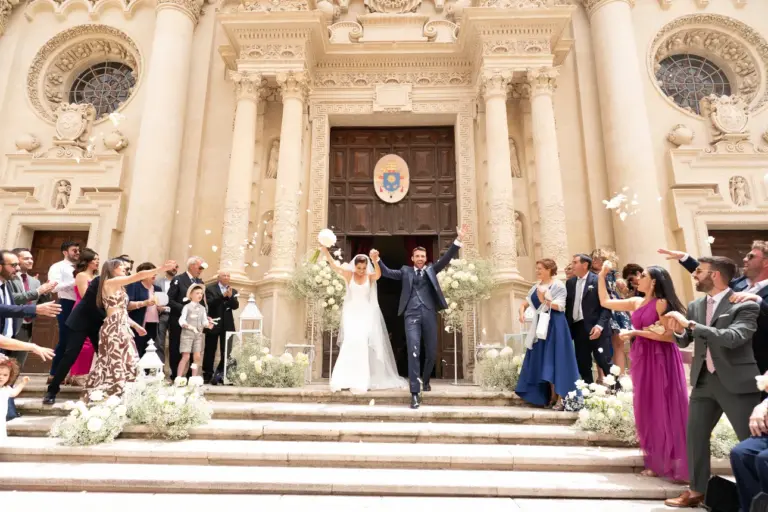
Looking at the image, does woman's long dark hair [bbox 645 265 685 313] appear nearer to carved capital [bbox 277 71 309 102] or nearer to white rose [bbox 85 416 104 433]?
white rose [bbox 85 416 104 433]

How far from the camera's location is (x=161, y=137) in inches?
434

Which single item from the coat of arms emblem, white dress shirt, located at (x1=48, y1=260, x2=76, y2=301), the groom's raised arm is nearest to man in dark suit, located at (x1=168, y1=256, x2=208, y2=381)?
white dress shirt, located at (x1=48, y1=260, x2=76, y2=301)

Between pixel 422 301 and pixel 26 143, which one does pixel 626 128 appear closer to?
pixel 422 301

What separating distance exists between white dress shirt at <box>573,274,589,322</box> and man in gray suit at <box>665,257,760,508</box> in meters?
2.31

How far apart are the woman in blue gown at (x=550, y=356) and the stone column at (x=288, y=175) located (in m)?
5.04

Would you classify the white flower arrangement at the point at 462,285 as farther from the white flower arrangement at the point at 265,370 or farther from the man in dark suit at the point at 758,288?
the man in dark suit at the point at 758,288

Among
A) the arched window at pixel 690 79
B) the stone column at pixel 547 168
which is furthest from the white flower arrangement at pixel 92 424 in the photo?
the arched window at pixel 690 79

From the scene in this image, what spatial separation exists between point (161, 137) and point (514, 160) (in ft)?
26.9

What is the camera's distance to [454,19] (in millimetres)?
11766

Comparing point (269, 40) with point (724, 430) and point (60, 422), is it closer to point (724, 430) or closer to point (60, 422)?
point (60, 422)

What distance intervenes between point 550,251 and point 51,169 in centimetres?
1169

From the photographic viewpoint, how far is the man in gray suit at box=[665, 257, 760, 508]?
133 inches

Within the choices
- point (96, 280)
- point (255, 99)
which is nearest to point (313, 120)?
point (255, 99)

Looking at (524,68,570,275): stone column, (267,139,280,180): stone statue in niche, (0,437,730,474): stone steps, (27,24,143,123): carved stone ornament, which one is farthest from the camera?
(27,24,143,123): carved stone ornament
